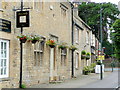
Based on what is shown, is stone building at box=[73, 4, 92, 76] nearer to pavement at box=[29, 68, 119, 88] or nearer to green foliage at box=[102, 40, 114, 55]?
pavement at box=[29, 68, 119, 88]

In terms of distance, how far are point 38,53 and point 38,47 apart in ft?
1.25

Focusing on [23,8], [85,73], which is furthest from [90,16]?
[23,8]

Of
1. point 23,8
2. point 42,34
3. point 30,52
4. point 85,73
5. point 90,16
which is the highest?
point 90,16

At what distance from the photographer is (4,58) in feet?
46.8

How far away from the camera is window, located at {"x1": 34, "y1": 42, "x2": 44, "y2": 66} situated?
693 inches

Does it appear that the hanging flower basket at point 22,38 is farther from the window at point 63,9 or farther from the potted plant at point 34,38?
the window at point 63,9

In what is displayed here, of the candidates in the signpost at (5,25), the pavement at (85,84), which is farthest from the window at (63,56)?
the signpost at (5,25)

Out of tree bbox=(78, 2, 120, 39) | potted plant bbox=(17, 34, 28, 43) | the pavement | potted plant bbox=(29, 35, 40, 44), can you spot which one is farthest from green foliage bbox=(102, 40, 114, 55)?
potted plant bbox=(17, 34, 28, 43)

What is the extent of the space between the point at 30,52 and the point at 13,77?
2222mm

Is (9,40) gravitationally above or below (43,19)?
below

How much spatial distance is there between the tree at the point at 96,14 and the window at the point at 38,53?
152 ft

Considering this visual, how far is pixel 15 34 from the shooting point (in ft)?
49.4

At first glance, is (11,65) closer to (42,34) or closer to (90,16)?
(42,34)

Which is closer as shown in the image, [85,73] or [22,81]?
[22,81]
